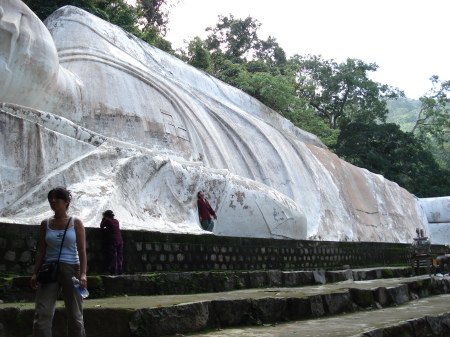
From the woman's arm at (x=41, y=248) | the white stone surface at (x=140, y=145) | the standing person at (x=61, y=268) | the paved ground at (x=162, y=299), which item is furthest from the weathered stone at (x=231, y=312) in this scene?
the white stone surface at (x=140, y=145)

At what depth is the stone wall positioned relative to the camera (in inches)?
143

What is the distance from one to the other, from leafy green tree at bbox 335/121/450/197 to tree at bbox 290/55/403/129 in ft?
3.68

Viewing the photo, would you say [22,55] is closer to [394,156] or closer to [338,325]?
[338,325]

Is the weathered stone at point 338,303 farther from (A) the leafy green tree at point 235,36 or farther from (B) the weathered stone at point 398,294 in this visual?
(A) the leafy green tree at point 235,36

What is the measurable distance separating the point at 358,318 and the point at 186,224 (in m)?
2.97

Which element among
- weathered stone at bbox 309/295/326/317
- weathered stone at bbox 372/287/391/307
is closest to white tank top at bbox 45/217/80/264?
weathered stone at bbox 309/295/326/317

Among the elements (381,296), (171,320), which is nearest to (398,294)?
(381,296)

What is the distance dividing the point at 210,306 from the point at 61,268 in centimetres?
90

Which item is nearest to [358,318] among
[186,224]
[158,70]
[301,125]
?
[186,224]

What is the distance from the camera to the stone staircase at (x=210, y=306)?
2510 mm

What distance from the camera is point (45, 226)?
237cm

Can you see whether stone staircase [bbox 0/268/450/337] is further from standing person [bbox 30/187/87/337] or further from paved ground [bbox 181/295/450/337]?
standing person [bbox 30/187/87/337]

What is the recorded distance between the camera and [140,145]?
7203 mm

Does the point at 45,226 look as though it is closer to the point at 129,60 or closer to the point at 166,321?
the point at 166,321
